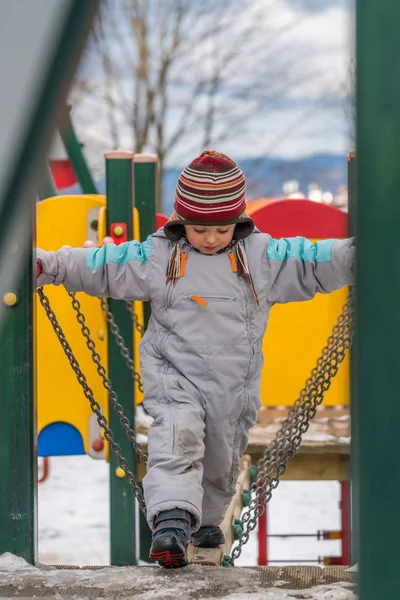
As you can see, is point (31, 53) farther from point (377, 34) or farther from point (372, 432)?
point (372, 432)

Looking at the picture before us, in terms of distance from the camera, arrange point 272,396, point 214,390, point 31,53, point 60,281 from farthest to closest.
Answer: point 272,396, point 60,281, point 214,390, point 31,53

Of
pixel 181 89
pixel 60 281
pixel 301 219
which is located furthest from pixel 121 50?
pixel 60 281

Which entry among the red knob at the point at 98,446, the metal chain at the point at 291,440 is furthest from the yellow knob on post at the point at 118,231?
the metal chain at the point at 291,440

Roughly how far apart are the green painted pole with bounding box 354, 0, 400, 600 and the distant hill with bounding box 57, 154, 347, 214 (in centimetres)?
1111

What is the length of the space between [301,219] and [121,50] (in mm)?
7186

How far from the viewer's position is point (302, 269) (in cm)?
234

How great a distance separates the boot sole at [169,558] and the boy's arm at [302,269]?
73cm

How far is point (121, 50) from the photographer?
11070mm

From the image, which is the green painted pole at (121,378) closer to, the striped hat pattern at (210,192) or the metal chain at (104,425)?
the metal chain at (104,425)

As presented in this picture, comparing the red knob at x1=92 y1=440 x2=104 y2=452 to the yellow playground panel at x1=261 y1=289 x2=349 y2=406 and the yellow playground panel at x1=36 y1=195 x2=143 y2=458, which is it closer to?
the yellow playground panel at x1=36 y1=195 x2=143 y2=458

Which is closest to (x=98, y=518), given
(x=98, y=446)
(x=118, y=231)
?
(x=98, y=446)

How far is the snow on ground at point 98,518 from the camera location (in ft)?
16.4

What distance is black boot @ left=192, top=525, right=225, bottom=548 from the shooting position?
2.38m

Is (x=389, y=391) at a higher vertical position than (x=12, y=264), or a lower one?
lower
